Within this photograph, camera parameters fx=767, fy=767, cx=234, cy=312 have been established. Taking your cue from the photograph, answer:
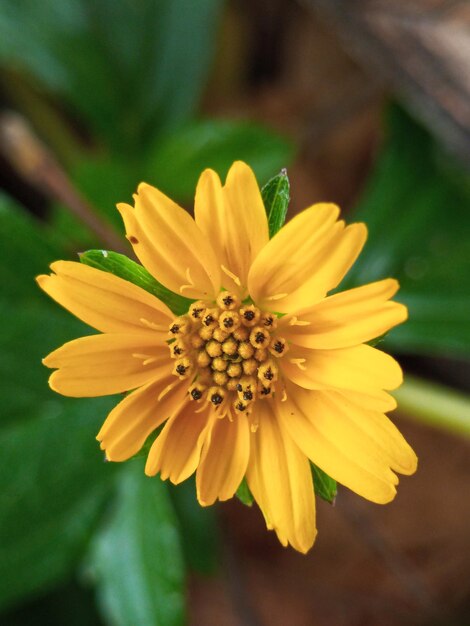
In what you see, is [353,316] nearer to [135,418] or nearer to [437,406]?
[135,418]

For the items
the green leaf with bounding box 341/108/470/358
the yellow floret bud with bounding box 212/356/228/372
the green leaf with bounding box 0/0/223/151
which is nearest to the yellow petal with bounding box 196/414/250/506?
the yellow floret bud with bounding box 212/356/228/372

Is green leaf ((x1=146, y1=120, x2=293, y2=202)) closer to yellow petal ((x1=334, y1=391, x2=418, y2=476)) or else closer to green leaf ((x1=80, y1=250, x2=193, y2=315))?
green leaf ((x1=80, y1=250, x2=193, y2=315))

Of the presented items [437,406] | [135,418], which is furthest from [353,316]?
[437,406]

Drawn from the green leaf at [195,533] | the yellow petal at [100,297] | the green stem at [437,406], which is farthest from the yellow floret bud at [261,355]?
the green leaf at [195,533]

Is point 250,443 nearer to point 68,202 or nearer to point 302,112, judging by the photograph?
point 68,202

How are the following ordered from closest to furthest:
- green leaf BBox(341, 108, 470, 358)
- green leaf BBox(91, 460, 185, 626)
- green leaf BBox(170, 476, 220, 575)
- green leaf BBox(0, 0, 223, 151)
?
1. green leaf BBox(91, 460, 185, 626)
2. green leaf BBox(341, 108, 470, 358)
3. green leaf BBox(0, 0, 223, 151)
4. green leaf BBox(170, 476, 220, 575)
